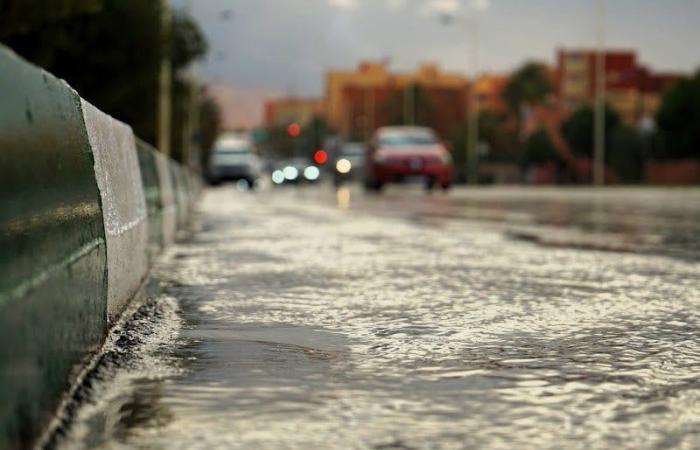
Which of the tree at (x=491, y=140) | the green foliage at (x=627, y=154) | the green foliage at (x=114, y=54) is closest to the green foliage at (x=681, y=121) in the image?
the green foliage at (x=627, y=154)

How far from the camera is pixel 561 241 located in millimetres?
15781

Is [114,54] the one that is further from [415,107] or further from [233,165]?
[415,107]

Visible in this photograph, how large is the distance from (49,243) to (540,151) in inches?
4266

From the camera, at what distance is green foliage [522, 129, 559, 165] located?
4397 inches

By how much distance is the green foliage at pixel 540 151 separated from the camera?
11169cm

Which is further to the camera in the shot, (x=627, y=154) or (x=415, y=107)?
(x=415, y=107)

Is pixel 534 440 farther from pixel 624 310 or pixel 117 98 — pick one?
pixel 117 98

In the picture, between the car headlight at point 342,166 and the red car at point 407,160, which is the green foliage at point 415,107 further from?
the red car at point 407,160

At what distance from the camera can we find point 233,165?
202 feet

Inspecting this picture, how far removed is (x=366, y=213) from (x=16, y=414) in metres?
20.6

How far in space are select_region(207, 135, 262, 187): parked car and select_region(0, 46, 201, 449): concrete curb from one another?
53.3 metres

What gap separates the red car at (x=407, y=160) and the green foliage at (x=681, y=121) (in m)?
45.7

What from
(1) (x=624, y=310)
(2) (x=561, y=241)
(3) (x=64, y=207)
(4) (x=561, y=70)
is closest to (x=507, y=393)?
(3) (x=64, y=207)

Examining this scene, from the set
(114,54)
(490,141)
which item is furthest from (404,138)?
(490,141)
